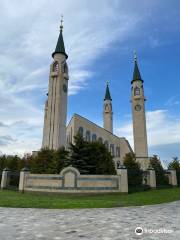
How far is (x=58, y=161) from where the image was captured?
2362cm

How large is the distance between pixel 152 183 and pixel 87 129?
94.1ft

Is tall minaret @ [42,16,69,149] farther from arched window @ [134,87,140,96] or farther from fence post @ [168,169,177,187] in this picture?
fence post @ [168,169,177,187]

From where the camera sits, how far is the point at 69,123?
1930 inches

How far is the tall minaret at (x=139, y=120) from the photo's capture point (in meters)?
56.5

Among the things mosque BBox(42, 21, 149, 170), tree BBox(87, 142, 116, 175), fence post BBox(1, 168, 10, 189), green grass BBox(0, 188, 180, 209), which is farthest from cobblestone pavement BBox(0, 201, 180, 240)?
mosque BBox(42, 21, 149, 170)

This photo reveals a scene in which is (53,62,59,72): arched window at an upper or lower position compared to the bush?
upper

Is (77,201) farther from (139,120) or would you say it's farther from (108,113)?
(108,113)

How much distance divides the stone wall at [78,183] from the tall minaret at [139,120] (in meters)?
39.0

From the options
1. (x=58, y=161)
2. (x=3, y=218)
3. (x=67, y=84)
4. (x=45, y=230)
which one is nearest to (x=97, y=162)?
(x=58, y=161)

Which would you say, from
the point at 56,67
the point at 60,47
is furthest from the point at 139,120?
the point at 60,47

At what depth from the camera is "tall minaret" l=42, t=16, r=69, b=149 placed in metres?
43.7

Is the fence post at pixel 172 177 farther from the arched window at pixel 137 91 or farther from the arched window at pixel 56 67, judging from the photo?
the arched window at pixel 137 91

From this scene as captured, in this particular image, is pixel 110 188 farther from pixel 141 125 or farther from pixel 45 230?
pixel 141 125

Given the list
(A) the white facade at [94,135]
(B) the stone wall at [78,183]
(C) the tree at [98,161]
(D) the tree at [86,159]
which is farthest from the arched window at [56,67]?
(B) the stone wall at [78,183]
